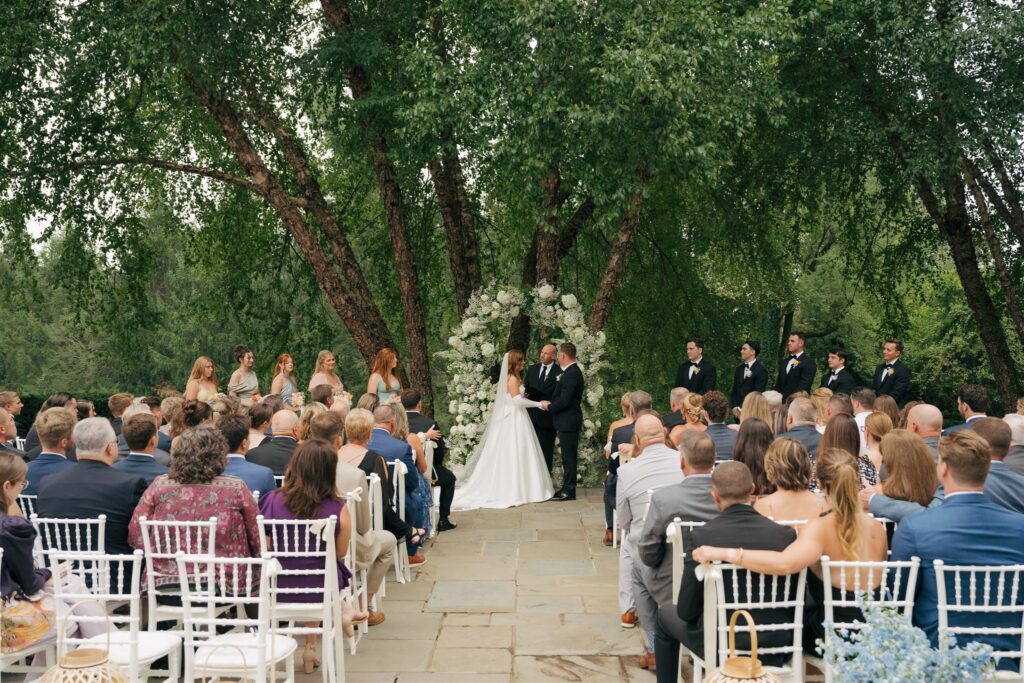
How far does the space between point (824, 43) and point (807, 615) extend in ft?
28.6

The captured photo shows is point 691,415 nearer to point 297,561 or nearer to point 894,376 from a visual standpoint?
point 297,561

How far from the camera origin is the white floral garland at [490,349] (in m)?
11.6

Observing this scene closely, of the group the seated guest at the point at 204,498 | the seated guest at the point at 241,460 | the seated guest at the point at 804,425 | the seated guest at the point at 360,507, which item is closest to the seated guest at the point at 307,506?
the seated guest at the point at 204,498

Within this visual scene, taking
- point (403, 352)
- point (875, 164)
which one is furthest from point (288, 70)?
point (875, 164)

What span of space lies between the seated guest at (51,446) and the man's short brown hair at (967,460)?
15.5 ft

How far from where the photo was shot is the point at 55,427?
5.84 m

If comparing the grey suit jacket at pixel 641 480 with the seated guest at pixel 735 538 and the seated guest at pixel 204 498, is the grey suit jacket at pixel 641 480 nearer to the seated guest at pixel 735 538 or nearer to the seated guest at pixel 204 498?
the seated guest at pixel 735 538

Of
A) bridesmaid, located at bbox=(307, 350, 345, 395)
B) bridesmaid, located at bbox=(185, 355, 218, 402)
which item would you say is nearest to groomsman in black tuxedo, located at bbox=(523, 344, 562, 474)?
bridesmaid, located at bbox=(307, 350, 345, 395)

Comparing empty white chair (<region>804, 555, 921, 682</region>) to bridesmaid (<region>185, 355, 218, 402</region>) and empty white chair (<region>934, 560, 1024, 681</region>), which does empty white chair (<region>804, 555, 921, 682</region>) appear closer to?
empty white chair (<region>934, 560, 1024, 681</region>)

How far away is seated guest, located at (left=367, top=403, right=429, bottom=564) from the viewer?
7.09 metres

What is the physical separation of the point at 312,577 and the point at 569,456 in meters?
6.00

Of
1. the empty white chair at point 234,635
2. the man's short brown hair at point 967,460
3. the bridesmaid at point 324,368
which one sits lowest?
the empty white chair at point 234,635

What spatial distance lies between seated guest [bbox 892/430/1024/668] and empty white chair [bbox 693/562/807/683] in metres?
0.48

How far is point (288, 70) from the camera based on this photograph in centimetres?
1304
